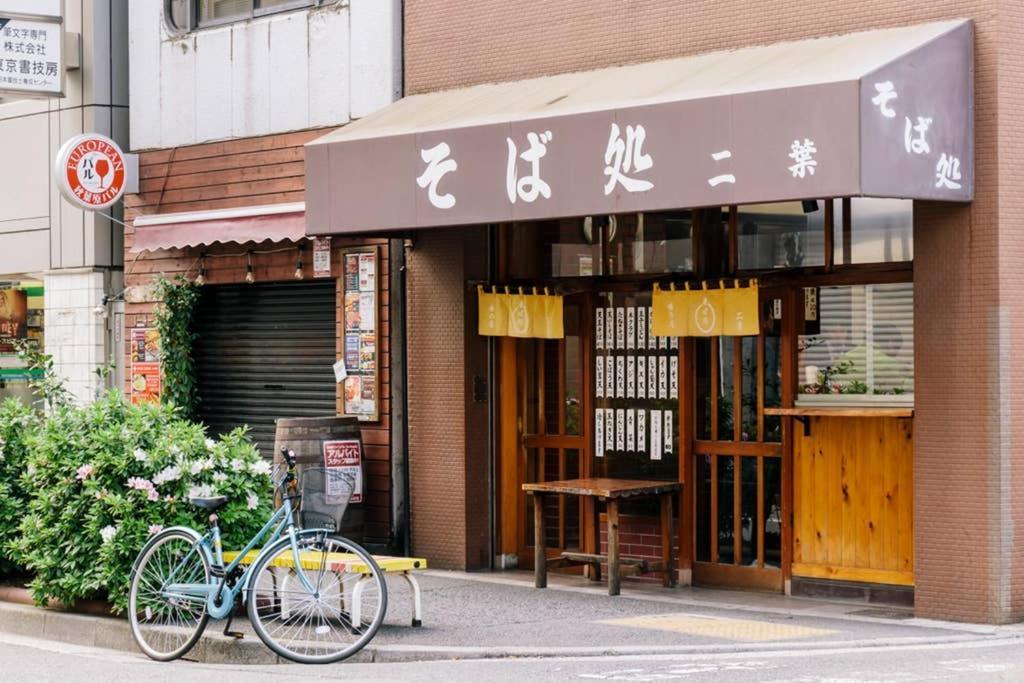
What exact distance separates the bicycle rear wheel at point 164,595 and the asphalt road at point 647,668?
0.52 feet

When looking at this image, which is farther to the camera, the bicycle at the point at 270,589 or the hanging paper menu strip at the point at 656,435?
the hanging paper menu strip at the point at 656,435

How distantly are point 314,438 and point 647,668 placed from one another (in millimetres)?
5599

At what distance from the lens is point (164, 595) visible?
10.7m

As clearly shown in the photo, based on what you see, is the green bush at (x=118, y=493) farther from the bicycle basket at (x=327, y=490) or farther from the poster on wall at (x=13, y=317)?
the poster on wall at (x=13, y=317)

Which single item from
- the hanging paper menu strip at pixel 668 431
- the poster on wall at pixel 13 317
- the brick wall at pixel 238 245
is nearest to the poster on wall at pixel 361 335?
the brick wall at pixel 238 245

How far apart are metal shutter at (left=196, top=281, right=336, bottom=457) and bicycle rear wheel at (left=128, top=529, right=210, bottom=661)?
532 cm

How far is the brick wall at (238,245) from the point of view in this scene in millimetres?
15398

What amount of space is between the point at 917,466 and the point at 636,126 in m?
3.03

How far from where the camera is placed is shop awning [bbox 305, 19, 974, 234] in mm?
10719

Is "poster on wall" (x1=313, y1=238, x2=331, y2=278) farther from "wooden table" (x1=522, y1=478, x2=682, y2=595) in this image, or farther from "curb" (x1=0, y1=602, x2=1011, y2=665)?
"curb" (x1=0, y1=602, x2=1011, y2=665)

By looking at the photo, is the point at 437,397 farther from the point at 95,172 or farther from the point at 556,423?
the point at 95,172

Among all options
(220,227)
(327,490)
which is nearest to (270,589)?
(327,490)

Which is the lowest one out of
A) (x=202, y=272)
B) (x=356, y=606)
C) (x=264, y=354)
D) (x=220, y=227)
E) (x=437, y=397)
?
(x=356, y=606)

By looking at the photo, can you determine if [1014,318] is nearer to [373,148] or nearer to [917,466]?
[917,466]
